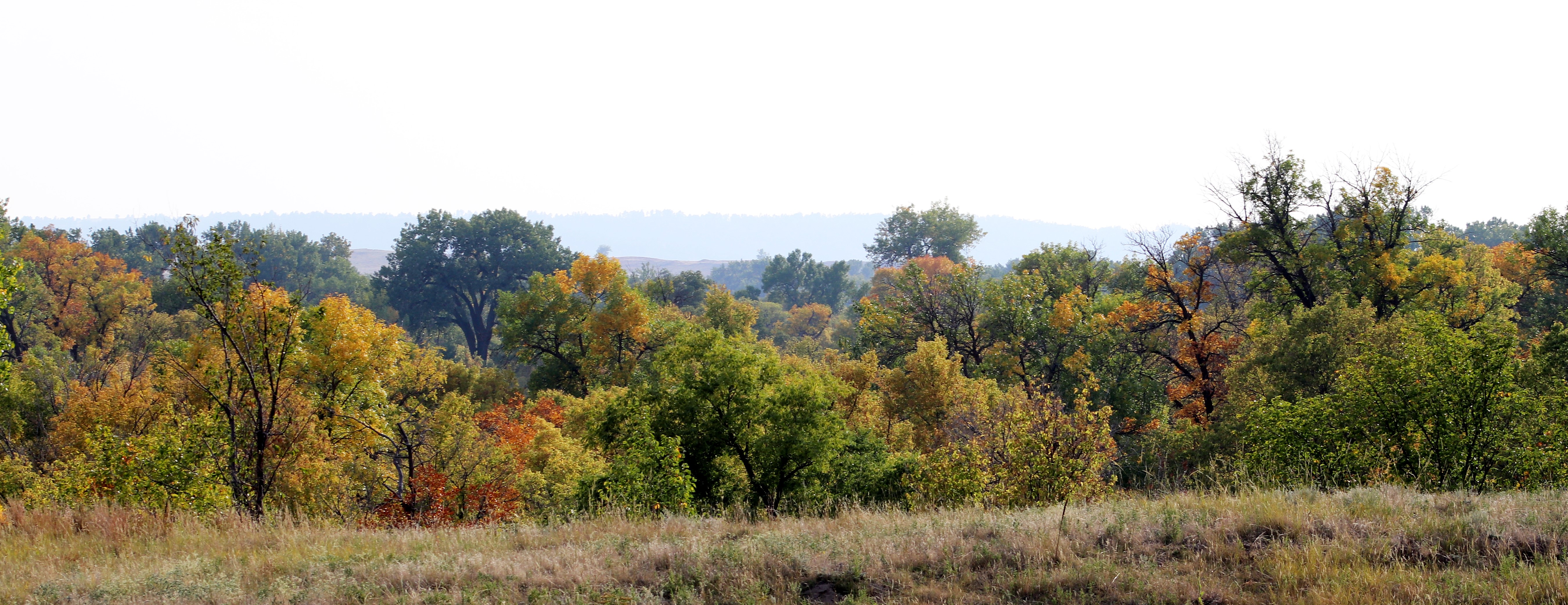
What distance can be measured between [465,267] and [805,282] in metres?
50.6

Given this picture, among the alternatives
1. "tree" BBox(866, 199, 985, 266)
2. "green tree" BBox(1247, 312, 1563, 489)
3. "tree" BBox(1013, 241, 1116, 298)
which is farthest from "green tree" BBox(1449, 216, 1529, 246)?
"green tree" BBox(1247, 312, 1563, 489)

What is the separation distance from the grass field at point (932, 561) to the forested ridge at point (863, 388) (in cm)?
195

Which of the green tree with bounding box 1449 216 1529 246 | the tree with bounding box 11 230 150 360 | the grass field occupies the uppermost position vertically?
the green tree with bounding box 1449 216 1529 246

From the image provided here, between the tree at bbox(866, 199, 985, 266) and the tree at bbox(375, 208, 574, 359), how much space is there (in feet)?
138

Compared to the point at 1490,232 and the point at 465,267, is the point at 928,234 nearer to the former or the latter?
the point at 465,267

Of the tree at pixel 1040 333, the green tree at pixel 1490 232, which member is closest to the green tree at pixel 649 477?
the tree at pixel 1040 333

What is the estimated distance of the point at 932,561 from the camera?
6.96 metres

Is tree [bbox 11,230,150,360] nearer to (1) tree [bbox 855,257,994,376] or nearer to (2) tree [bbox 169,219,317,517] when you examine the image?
(2) tree [bbox 169,219,317,517]

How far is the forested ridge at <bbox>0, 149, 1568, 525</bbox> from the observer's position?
11.7m

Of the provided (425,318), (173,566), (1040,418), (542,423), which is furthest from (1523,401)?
(425,318)

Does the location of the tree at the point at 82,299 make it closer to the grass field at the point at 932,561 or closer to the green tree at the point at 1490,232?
the grass field at the point at 932,561

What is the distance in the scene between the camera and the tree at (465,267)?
74438mm

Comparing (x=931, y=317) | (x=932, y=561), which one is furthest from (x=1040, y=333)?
(x=932, y=561)

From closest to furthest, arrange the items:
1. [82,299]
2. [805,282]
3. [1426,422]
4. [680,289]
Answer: [1426,422] < [82,299] < [680,289] < [805,282]
